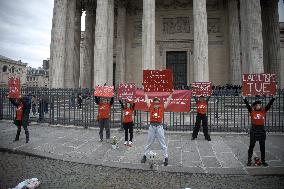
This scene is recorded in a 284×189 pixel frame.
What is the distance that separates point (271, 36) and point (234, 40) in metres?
3.87

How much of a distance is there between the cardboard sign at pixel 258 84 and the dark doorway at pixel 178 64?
20.5 meters

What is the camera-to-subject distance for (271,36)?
26.7 meters

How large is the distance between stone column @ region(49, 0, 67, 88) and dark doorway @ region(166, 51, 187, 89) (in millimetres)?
11875

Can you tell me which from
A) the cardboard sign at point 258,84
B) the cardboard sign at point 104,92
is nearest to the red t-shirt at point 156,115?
the cardboard sign at point 258,84

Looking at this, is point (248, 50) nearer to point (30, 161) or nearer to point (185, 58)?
point (185, 58)

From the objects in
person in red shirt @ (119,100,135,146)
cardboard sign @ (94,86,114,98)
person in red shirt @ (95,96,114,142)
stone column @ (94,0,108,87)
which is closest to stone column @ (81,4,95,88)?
stone column @ (94,0,108,87)

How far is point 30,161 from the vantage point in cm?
729

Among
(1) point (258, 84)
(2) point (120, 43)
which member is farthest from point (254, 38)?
(2) point (120, 43)

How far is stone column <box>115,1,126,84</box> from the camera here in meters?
29.2

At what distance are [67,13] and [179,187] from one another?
81.9 feet

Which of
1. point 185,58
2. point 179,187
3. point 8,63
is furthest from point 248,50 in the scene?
point 8,63

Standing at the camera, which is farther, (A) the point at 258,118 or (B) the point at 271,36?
(B) the point at 271,36

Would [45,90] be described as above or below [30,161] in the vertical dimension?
above

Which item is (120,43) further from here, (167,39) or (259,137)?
(259,137)
